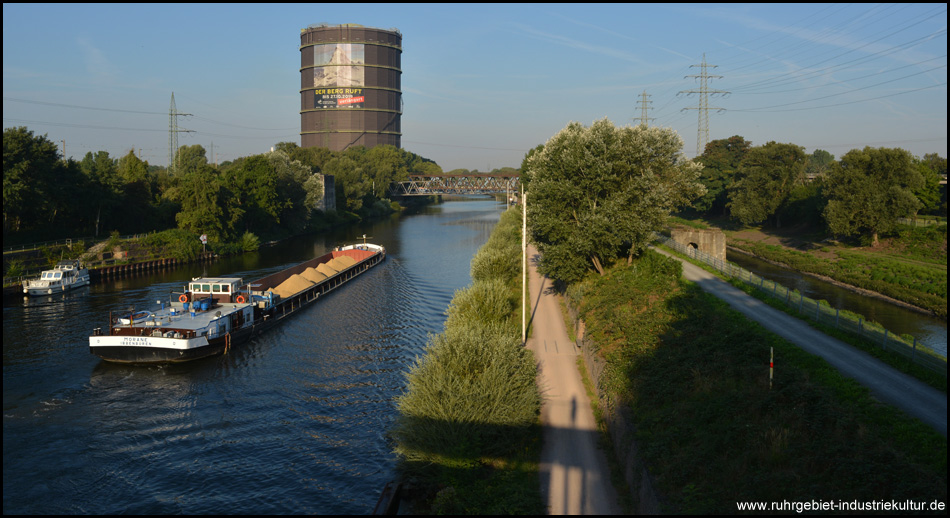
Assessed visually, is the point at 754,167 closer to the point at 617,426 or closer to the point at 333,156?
the point at 617,426

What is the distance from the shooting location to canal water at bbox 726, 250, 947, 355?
3788cm

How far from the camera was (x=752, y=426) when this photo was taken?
16188 millimetres

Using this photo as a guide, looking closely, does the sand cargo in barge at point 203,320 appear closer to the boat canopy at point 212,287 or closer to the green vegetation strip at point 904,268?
the boat canopy at point 212,287

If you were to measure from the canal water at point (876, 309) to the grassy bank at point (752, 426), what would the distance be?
656 inches

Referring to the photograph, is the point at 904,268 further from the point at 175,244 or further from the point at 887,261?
the point at 175,244

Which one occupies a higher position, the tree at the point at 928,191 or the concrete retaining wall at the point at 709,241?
the tree at the point at 928,191

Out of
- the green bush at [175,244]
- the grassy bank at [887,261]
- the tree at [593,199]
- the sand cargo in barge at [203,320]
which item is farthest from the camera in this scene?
the green bush at [175,244]

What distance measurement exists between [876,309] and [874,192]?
61.1ft

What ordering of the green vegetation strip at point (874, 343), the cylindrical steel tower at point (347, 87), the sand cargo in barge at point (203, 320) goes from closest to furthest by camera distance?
the green vegetation strip at point (874, 343), the sand cargo in barge at point (203, 320), the cylindrical steel tower at point (347, 87)

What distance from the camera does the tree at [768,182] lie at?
268 feet

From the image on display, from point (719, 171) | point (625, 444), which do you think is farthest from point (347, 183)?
point (625, 444)

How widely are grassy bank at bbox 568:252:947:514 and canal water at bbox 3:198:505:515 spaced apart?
910 cm

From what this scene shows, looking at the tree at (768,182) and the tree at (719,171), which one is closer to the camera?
the tree at (768,182)

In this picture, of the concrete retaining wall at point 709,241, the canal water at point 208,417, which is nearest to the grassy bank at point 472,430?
the canal water at point 208,417
